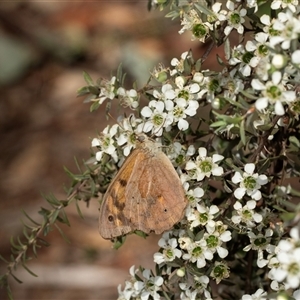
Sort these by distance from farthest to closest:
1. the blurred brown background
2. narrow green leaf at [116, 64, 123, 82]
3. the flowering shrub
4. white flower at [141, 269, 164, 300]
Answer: the blurred brown background → narrow green leaf at [116, 64, 123, 82] → white flower at [141, 269, 164, 300] → the flowering shrub

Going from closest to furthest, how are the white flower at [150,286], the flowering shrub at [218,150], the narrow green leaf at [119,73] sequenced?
the flowering shrub at [218,150] < the white flower at [150,286] < the narrow green leaf at [119,73]

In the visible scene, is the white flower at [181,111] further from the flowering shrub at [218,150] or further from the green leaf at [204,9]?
the green leaf at [204,9]

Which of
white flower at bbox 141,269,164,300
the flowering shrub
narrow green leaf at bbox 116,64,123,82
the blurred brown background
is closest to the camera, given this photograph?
the flowering shrub

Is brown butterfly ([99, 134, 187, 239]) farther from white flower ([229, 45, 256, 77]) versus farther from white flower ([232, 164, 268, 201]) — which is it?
white flower ([229, 45, 256, 77])

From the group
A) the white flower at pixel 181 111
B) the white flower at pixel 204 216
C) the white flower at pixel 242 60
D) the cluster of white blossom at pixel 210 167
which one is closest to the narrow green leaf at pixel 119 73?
the cluster of white blossom at pixel 210 167

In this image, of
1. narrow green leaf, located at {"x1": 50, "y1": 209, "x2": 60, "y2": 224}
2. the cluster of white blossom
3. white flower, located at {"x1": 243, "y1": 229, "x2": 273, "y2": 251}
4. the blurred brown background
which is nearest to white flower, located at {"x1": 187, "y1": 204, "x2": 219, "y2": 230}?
the cluster of white blossom

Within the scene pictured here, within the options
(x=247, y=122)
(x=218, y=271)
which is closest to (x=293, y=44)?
(x=247, y=122)

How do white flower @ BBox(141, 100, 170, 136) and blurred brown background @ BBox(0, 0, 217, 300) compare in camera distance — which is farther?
blurred brown background @ BBox(0, 0, 217, 300)
